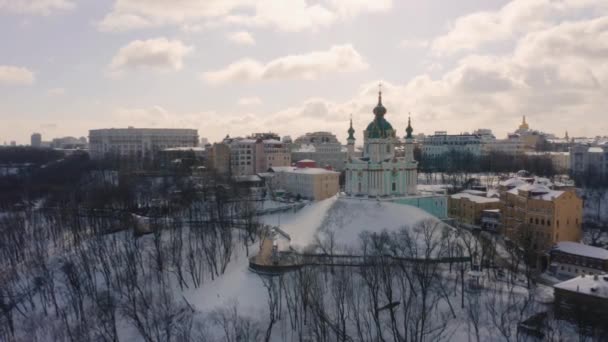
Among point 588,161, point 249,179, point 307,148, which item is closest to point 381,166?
point 249,179

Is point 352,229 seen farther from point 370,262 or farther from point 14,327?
point 14,327

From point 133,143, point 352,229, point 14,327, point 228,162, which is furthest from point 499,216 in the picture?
point 133,143

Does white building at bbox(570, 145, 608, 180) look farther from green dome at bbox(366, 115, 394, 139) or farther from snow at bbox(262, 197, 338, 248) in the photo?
snow at bbox(262, 197, 338, 248)

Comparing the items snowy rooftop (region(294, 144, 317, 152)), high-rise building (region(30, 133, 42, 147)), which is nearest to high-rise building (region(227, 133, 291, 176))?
snowy rooftop (region(294, 144, 317, 152))

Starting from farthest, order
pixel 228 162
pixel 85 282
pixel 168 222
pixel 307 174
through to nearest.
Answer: pixel 228 162 < pixel 307 174 < pixel 168 222 < pixel 85 282

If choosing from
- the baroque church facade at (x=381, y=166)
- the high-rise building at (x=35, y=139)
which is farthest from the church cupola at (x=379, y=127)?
the high-rise building at (x=35, y=139)

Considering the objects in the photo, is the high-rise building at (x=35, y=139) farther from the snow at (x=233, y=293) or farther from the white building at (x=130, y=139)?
the snow at (x=233, y=293)

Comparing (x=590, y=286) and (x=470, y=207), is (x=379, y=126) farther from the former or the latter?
(x=590, y=286)
